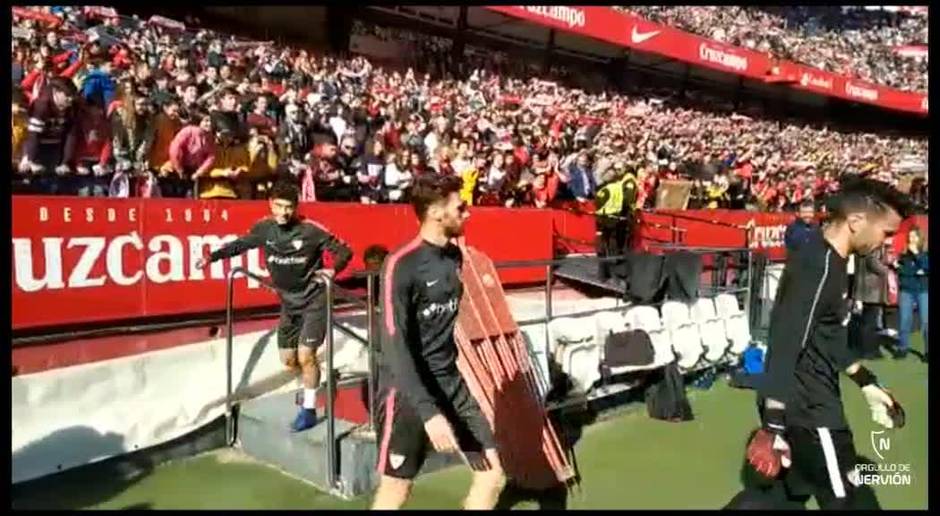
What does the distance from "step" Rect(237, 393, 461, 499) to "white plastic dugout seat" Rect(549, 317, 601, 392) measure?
133cm

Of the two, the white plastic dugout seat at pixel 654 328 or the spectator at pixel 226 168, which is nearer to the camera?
the white plastic dugout seat at pixel 654 328

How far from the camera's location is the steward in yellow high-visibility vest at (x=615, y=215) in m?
11.0

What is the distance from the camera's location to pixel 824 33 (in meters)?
32.2

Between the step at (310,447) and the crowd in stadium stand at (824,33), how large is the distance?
53.8 feet

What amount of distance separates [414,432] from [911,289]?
838cm

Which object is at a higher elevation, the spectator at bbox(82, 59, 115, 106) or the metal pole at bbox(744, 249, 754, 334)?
the spectator at bbox(82, 59, 115, 106)

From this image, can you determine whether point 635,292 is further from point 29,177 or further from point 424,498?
point 29,177

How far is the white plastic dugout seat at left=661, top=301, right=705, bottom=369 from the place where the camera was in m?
7.04

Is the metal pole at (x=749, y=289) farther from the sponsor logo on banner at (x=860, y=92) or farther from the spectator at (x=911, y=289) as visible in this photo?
the sponsor logo on banner at (x=860, y=92)

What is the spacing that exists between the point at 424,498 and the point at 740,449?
2485mm

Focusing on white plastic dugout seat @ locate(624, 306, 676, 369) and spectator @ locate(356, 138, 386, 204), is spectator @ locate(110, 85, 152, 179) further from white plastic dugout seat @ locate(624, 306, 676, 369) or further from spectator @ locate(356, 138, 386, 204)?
white plastic dugout seat @ locate(624, 306, 676, 369)

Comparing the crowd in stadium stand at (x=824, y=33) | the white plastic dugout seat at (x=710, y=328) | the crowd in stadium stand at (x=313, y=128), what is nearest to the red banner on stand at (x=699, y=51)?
the crowd in stadium stand at (x=824, y=33)

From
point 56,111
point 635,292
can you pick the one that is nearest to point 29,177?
point 56,111

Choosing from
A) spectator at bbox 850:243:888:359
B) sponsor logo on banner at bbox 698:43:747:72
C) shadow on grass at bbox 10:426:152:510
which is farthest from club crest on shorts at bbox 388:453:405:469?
sponsor logo on banner at bbox 698:43:747:72
